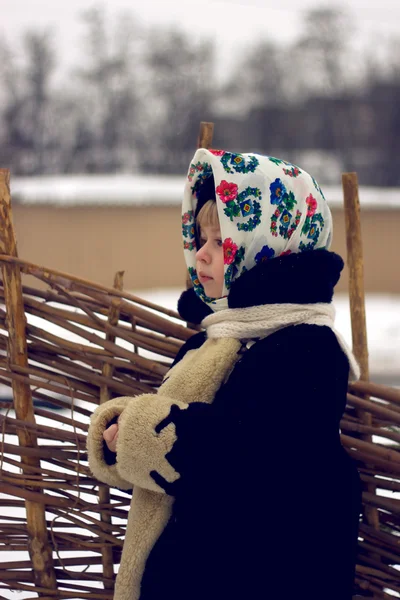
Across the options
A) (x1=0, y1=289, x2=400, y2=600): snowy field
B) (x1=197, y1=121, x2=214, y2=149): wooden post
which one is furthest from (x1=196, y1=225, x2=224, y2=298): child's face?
(x1=0, y1=289, x2=400, y2=600): snowy field

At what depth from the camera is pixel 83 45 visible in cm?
1434

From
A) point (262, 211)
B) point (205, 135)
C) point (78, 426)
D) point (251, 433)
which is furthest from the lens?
point (205, 135)

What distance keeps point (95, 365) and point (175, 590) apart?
0.65 meters

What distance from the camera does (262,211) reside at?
5.00 ft

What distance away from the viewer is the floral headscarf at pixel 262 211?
1.53 meters

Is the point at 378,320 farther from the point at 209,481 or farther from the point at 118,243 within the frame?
the point at 209,481

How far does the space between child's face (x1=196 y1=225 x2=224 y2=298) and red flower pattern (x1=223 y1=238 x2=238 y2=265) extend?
0.15 ft

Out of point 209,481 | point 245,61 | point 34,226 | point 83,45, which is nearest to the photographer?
point 209,481

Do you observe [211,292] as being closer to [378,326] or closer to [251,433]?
[251,433]

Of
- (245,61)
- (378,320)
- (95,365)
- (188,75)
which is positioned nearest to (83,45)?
(188,75)

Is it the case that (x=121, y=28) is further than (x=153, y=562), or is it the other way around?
(x=121, y=28)

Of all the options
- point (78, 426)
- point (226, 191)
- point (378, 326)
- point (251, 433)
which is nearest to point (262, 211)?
point (226, 191)

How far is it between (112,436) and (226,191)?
1.88 ft

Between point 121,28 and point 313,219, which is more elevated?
point 121,28
